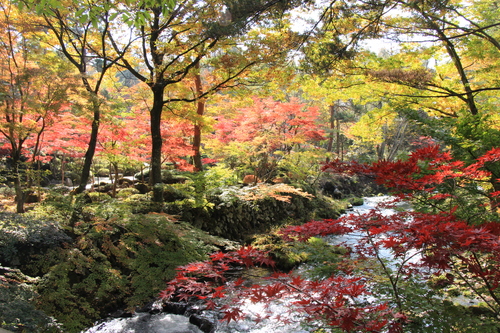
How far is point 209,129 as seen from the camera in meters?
7.62

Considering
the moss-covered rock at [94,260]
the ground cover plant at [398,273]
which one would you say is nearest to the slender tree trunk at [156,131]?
the moss-covered rock at [94,260]

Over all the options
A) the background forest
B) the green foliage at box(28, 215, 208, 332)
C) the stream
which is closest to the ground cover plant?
the background forest

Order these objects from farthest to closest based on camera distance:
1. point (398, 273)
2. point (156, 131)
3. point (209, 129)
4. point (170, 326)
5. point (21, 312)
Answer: point (209, 129) < point (156, 131) < point (170, 326) < point (398, 273) < point (21, 312)

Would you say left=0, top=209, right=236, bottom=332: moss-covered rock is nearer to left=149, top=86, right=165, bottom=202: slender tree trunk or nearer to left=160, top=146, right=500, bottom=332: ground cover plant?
left=160, top=146, right=500, bottom=332: ground cover plant

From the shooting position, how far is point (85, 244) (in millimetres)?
3156

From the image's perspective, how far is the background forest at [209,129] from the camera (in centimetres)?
260

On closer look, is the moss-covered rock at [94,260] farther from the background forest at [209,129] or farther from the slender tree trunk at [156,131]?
the slender tree trunk at [156,131]

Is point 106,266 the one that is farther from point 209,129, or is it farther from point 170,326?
point 209,129

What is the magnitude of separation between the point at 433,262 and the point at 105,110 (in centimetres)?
636

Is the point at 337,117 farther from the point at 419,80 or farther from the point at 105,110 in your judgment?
the point at 105,110

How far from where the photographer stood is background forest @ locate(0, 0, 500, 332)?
260cm

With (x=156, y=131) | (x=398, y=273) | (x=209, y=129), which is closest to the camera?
(x=398, y=273)

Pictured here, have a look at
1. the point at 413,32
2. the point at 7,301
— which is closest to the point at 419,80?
the point at 413,32

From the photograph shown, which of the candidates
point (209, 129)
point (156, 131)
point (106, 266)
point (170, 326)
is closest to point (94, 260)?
point (106, 266)
